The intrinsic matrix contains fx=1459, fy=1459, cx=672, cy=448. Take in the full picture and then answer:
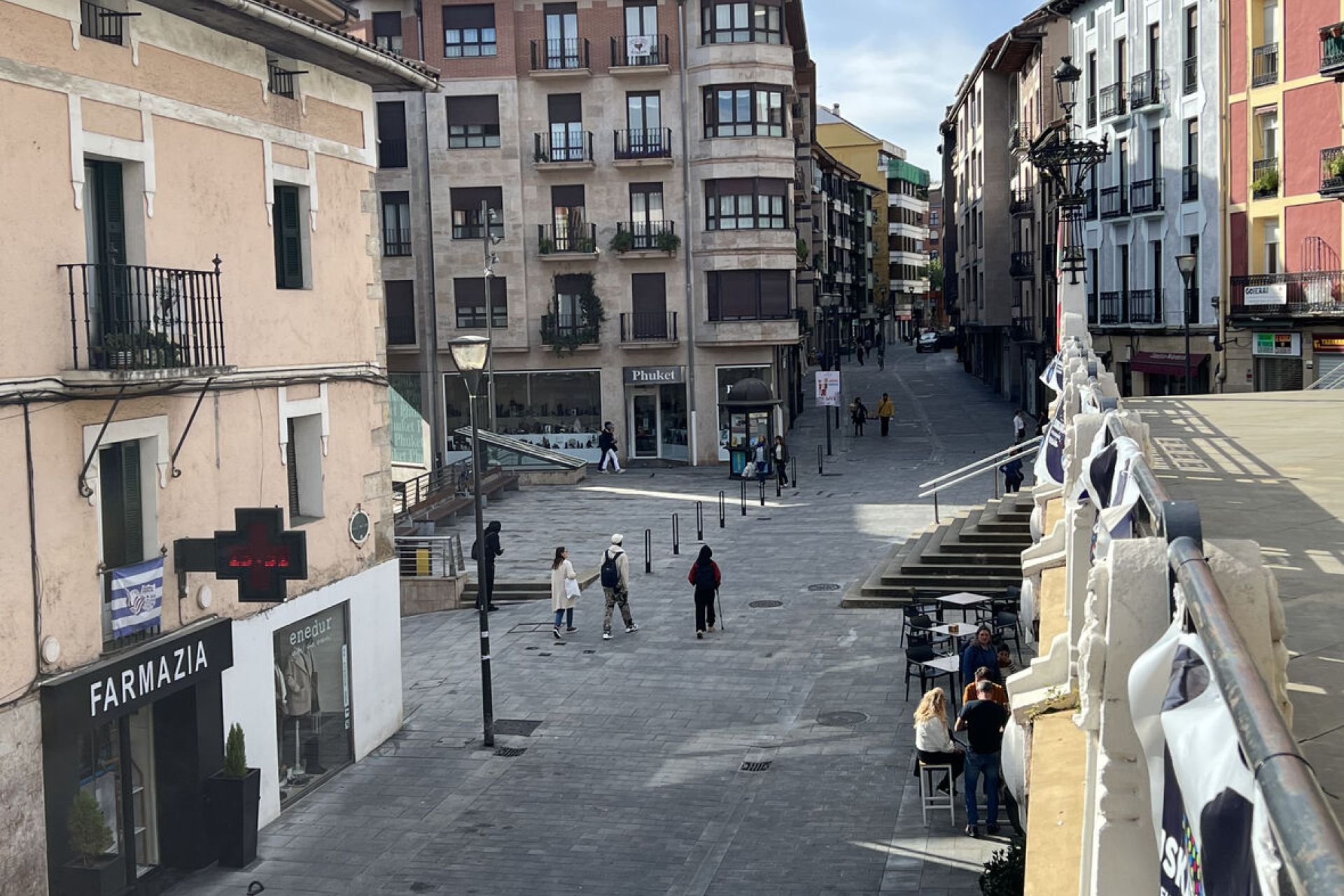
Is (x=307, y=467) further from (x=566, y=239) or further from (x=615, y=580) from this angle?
(x=566, y=239)

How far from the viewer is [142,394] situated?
45.8 ft

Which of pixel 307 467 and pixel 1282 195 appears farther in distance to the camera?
pixel 1282 195

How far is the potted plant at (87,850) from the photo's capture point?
13039 mm

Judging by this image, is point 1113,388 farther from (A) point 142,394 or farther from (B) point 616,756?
(A) point 142,394

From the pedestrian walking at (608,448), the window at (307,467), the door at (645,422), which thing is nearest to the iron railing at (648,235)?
the door at (645,422)

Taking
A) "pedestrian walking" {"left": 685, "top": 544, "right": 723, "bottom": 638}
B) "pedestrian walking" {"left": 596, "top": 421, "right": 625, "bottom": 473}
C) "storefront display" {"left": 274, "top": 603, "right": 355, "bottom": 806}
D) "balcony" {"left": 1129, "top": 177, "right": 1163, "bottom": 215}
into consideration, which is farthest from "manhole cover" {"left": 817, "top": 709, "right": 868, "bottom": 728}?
"balcony" {"left": 1129, "top": 177, "right": 1163, "bottom": 215}

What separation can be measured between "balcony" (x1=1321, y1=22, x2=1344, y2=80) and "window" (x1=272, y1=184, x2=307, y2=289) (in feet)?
84.8

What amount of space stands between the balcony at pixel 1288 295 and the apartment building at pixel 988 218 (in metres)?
28.5

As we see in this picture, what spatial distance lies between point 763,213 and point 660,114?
15.1 feet

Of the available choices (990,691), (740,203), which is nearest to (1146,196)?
(740,203)

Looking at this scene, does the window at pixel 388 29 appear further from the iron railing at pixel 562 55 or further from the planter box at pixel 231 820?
the planter box at pixel 231 820

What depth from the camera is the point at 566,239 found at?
4712 centimetres

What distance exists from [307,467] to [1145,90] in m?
34.2

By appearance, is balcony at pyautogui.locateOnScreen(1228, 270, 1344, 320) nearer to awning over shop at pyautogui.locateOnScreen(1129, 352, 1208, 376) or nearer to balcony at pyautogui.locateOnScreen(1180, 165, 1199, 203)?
awning over shop at pyautogui.locateOnScreen(1129, 352, 1208, 376)
